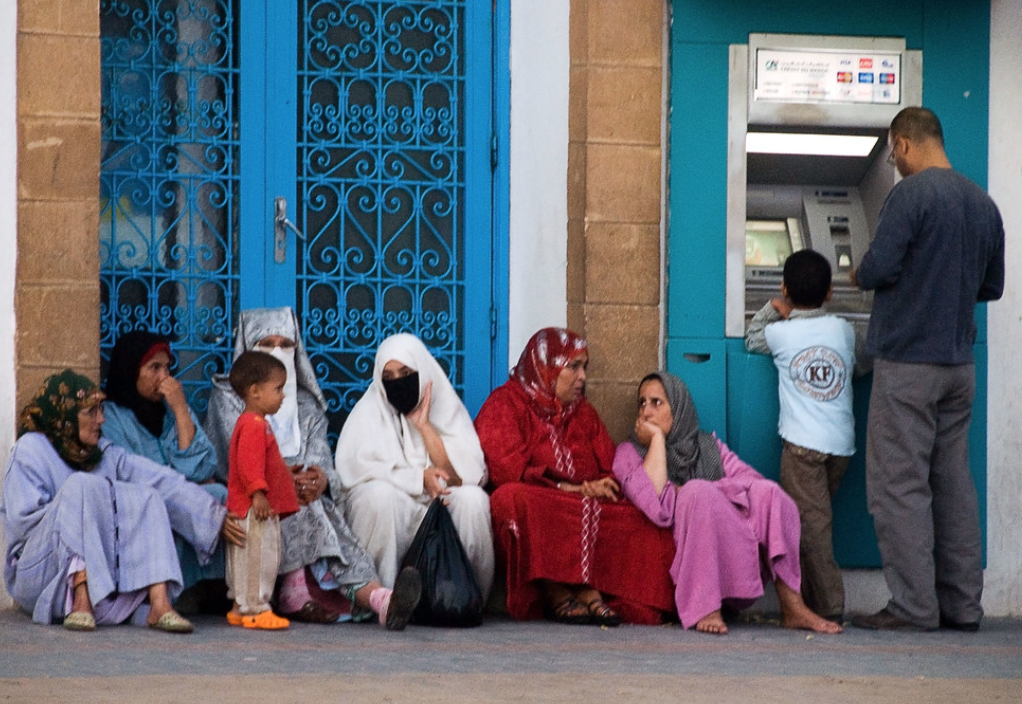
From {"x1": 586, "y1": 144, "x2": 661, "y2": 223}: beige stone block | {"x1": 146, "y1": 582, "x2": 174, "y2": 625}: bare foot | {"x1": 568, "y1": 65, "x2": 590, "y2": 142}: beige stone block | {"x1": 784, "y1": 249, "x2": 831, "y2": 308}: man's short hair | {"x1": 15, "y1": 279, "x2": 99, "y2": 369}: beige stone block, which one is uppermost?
{"x1": 568, "y1": 65, "x2": 590, "y2": 142}: beige stone block

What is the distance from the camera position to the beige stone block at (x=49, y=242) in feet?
21.3

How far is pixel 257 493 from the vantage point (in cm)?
593

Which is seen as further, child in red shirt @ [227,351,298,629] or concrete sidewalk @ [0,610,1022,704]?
child in red shirt @ [227,351,298,629]

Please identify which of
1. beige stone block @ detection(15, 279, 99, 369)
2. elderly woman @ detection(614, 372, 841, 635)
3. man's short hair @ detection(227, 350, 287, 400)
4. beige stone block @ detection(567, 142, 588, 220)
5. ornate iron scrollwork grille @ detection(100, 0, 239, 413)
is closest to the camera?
man's short hair @ detection(227, 350, 287, 400)

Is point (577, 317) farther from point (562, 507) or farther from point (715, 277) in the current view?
point (562, 507)

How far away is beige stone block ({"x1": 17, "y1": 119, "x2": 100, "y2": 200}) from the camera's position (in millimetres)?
6504

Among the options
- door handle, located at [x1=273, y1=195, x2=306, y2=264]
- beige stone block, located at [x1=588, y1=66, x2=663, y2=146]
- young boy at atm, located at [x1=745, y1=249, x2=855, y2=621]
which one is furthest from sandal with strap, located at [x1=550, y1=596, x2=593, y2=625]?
beige stone block, located at [x1=588, y1=66, x2=663, y2=146]

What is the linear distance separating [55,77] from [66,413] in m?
1.47

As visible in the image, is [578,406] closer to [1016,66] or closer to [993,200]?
[993,200]

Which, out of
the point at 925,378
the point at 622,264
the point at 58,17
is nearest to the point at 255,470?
the point at 622,264

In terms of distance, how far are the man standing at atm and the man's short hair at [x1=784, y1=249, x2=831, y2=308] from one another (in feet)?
1.05

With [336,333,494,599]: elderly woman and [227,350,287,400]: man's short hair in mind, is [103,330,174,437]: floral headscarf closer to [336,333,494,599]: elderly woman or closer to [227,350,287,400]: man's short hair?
[227,350,287,400]: man's short hair

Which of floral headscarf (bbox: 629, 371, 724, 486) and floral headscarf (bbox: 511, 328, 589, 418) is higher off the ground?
floral headscarf (bbox: 511, 328, 589, 418)

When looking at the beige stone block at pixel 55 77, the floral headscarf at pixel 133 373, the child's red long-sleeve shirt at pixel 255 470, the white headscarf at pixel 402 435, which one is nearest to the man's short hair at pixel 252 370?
the child's red long-sleeve shirt at pixel 255 470
